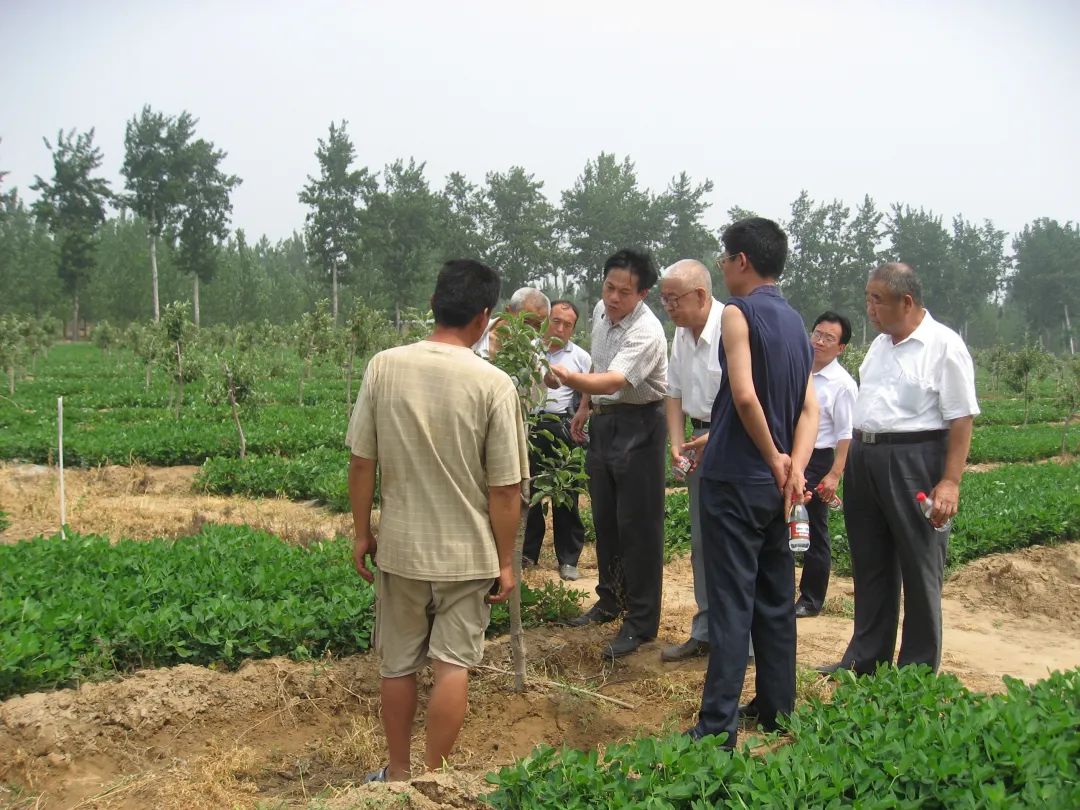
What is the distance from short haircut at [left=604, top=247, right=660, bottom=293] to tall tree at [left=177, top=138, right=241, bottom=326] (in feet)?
167

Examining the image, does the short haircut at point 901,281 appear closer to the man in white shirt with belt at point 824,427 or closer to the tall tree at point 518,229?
the man in white shirt with belt at point 824,427

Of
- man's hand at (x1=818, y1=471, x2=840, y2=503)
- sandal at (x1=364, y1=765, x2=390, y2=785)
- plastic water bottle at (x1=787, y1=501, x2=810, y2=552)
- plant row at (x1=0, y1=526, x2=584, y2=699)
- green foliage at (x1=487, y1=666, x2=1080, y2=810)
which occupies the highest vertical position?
plastic water bottle at (x1=787, y1=501, x2=810, y2=552)

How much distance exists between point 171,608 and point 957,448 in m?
4.16

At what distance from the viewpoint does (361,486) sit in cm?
335

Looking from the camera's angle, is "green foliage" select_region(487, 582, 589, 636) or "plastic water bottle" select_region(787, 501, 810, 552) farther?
"green foliage" select_region(487, 582, 589, 636)

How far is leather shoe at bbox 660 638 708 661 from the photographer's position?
480cm

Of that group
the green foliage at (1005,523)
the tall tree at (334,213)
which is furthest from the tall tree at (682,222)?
the green foliage at (1005,523)

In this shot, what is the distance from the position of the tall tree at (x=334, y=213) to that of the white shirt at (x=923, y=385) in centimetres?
5236

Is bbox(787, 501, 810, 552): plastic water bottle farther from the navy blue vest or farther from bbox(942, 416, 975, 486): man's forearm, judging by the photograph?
bbox(942, 416, 975, 486): man's forearm

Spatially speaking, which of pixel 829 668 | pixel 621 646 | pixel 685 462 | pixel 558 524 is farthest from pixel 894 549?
pixel 558 524

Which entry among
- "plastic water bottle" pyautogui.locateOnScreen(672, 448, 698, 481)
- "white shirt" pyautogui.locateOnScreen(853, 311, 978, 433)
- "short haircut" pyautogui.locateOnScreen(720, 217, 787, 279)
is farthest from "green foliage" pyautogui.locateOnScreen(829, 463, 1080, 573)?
"short haircut" pyautogui.locateOnScreen(720, 217, 787, 279)

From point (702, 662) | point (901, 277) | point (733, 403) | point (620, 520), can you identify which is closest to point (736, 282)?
point (733, 403)

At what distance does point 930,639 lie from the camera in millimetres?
4258

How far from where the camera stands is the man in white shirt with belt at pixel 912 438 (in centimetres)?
416
